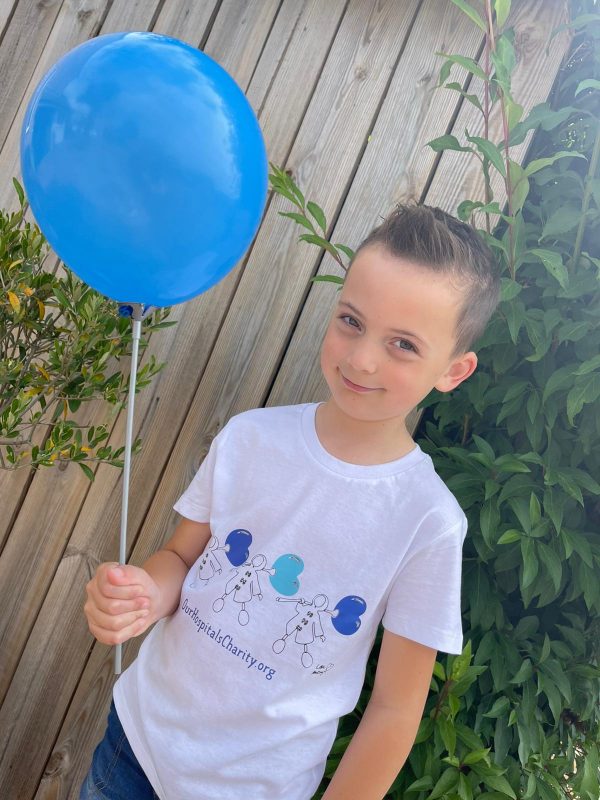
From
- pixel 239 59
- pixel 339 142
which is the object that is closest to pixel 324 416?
pixel 339 142

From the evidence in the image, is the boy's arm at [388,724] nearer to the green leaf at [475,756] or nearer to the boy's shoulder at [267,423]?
the green leaf at [475,756]

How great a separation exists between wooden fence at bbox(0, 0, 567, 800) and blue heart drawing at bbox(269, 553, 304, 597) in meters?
0.71

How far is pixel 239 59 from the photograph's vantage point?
7.19 feet

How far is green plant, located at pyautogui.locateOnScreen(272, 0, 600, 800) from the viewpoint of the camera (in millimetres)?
1680

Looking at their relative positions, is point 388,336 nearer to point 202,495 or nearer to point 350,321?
point 350,321

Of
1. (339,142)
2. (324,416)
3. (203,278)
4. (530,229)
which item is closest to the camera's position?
(203,278)

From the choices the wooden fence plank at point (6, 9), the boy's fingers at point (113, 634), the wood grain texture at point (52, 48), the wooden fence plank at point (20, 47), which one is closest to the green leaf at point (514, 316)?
the boy's fingers at point (113, 634)

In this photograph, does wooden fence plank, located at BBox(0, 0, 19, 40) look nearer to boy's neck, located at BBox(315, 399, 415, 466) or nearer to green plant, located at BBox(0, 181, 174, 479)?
green plant, located at BBox(0, 181, 174, 479)

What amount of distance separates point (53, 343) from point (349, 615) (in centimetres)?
112

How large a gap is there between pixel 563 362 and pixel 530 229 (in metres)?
0.35

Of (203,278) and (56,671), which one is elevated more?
(203,278)

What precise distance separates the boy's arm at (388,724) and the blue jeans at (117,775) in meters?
0.44

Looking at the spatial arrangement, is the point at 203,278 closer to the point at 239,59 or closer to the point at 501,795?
the point at 239,59

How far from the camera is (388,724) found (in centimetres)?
145
